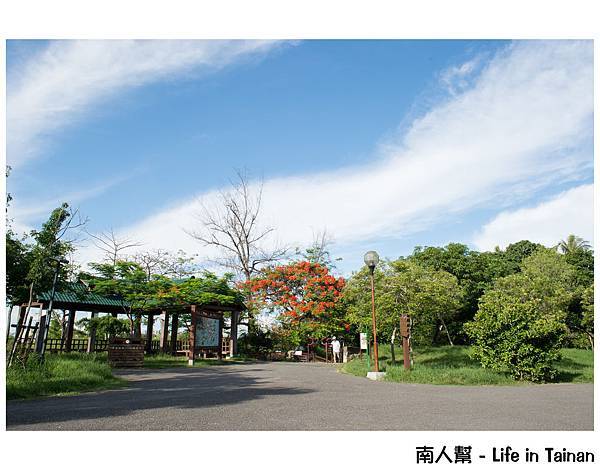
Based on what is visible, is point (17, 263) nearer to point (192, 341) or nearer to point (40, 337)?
point (40, 337)

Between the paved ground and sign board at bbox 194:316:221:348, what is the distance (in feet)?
35.9

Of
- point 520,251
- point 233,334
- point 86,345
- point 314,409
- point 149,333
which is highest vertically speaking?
point 520,251

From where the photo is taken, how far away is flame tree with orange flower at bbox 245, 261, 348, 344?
22859 millimetres

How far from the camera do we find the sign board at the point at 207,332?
2003 cm

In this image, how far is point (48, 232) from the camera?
12633 millimetres

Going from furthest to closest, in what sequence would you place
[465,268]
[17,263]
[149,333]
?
1. [465,268]
2. [149,333]
3. [17,263]

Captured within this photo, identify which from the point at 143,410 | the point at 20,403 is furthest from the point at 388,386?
the point at 20,403

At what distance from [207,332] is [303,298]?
217 inches

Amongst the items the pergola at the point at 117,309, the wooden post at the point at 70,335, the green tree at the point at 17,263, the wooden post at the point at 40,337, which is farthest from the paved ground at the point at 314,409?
the wooden post at the point at 70,335

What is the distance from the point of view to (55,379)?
8.98m

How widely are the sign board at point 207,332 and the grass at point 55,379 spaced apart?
28.2ft

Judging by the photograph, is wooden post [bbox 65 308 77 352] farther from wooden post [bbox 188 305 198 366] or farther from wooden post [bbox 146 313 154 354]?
wooden post [bbox 188 305 198 366]

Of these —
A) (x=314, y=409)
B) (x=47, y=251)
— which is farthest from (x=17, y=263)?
(x=314, y=409)

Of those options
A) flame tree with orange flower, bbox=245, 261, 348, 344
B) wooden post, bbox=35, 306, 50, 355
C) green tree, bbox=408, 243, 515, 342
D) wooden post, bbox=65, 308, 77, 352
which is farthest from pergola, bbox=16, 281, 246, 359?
green tree, bbox=408, 243, 515, 342
